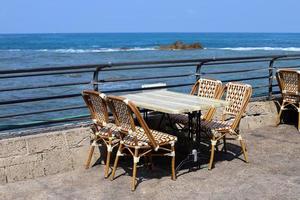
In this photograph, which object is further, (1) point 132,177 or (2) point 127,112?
(1) point 132,177

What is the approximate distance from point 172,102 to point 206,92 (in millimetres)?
1083

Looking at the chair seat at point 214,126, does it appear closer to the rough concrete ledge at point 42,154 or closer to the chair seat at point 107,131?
the chair seat at point 107,131

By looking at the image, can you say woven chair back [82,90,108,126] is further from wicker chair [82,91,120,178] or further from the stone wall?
the stone wall

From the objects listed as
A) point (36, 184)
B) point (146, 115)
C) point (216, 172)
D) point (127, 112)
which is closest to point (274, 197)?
point (216, 172)

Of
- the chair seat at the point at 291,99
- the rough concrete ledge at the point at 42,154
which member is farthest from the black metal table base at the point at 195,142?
the chair seat at the point at 291,99

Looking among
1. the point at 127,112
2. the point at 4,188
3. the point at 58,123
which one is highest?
the point at 127,112

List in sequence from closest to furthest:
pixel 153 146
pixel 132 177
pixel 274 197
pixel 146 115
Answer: pixel 274 197, pixel 153 146, pixel 132 177, pixel 146 115

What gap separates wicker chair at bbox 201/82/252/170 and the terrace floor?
297 mm

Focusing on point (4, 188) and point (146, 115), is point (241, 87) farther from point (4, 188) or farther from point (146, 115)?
point (4, 188)

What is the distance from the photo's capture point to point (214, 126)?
5.46m

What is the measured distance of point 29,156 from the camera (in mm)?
5109

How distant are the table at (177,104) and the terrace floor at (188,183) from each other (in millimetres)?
390

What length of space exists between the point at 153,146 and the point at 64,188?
100 centimetres

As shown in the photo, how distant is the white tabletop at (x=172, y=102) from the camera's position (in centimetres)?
477
